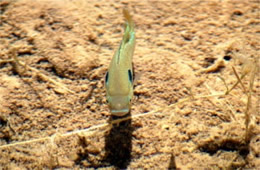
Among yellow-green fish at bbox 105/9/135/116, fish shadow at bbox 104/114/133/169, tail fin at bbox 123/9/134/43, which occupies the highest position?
tail fin at bbox 123/9/134/43

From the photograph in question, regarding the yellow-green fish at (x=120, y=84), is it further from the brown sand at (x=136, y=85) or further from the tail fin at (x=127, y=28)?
the brown sand at (x=136, y=85)

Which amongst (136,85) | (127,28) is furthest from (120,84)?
(127,28)

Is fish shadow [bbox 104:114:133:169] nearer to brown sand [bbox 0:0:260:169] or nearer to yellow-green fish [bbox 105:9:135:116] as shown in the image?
brown sand [bbox 0:0:260:169]

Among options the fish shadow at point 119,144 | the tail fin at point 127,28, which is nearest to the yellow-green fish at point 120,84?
the tail fin at point 127,28

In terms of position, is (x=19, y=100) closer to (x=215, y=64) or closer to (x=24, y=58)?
(x=24, y=58)

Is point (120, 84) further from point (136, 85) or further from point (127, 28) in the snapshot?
point (127, 28)

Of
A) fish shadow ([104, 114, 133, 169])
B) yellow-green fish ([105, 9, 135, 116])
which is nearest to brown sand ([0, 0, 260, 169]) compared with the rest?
fish shadow ([104, 114, 133, 169])
